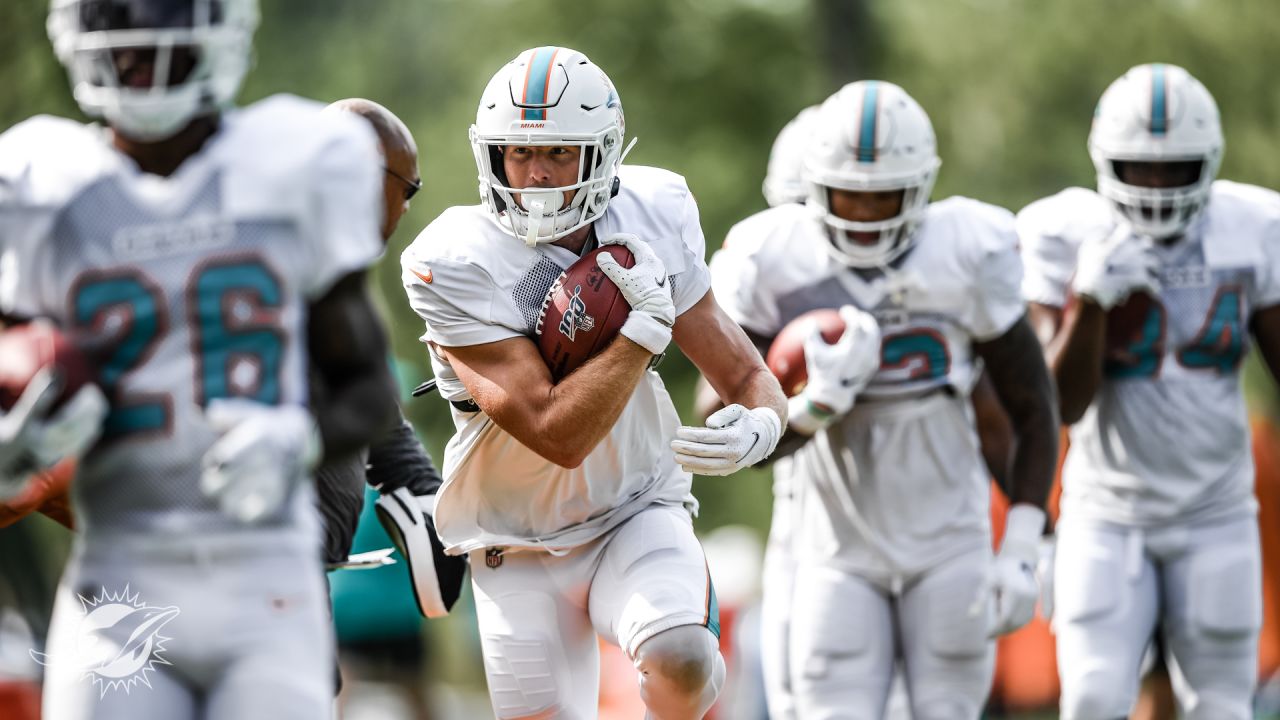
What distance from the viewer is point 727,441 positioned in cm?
419

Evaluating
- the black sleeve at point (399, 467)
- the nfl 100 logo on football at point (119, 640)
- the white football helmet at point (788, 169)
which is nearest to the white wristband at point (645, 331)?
the black sleeve at point (399, 467)

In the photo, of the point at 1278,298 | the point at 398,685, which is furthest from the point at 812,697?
the point at 398,685

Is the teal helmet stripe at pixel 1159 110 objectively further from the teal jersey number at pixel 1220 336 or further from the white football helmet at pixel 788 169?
the white football helmet at pixel 788 169

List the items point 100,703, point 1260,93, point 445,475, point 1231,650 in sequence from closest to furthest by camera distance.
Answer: point 100,703
point 445,475
point 1231,650
point 1260,93

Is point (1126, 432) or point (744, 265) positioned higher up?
point (744, 265)

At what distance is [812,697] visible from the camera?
16.8 feet

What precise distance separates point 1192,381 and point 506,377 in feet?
7.73

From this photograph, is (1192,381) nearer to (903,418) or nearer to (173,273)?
(903,418)

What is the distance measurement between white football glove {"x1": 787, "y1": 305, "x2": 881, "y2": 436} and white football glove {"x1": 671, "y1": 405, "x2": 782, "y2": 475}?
23.1 inches

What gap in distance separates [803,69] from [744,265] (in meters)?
14.7

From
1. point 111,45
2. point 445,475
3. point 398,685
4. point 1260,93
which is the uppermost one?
point 111,45

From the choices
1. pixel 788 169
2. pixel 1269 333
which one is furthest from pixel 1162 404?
pixel 788 169

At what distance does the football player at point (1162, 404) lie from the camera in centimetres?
543

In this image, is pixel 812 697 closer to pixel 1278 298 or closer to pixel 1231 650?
pixel 1231 650
